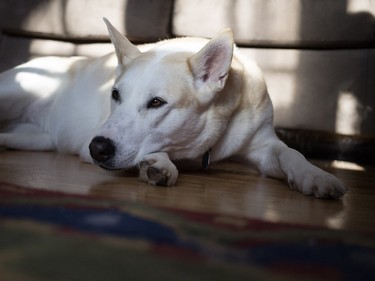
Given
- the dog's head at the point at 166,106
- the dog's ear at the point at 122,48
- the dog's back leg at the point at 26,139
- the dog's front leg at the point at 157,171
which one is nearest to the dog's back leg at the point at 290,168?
the dog's head at the point at 166,106

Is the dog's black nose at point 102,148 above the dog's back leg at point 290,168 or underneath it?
above

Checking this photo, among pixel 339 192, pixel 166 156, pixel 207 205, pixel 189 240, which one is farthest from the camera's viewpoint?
pixel 166 156

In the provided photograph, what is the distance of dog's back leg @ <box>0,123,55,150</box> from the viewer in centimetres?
227

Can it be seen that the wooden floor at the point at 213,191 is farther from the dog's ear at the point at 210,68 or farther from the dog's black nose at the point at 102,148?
the dog's ear at the point at 210,68

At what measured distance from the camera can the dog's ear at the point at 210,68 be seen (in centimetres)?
168

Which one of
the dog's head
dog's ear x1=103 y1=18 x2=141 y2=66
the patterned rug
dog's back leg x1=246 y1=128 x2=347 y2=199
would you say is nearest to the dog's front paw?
dog's back leg x1=246 y1=128 x2=347 y2=199

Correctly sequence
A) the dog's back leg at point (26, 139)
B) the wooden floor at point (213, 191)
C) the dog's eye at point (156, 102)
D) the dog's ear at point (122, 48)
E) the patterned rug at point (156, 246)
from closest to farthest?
the patterned rug at point (156, 246) < the wooden floor at point (213, 191) < the dog's eye at point (156, 102) < the dog's ear at point (122, 48) < the dog's back leg at point (26, 139)

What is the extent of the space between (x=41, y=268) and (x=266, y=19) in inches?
102

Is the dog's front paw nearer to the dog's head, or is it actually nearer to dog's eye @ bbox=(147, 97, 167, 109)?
the dog's head

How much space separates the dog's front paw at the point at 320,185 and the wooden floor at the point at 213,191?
1.3 inches

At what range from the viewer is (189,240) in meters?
0.88

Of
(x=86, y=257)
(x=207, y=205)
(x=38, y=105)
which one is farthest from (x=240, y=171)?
(x=86, y=257)

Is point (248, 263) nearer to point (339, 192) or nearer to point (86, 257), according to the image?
point (86, 257)

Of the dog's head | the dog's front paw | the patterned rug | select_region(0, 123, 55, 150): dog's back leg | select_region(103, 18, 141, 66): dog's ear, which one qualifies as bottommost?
select_region(0, 123, 55, 150): dog's back leg
